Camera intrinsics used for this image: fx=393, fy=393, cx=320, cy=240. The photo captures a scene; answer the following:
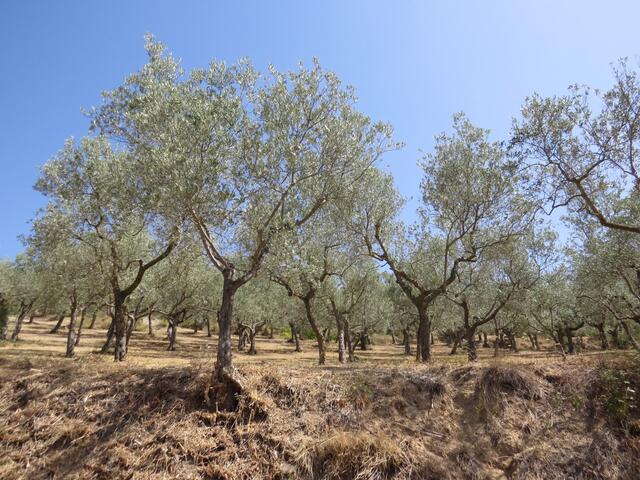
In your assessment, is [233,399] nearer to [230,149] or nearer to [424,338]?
[230,149]

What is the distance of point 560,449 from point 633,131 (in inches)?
469

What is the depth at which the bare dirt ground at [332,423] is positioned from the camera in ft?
33.4

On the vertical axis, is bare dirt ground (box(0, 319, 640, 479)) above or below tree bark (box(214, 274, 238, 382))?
below

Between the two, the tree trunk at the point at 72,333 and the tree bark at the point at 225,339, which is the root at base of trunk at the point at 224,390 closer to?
the tree bark at the point at 225,339

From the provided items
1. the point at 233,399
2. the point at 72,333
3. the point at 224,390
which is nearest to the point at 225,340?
the point at 224,390

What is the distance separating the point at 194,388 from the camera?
41.1 ft

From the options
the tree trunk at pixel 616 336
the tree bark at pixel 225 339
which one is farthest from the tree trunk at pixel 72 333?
the tree trunk at pixel 616 336

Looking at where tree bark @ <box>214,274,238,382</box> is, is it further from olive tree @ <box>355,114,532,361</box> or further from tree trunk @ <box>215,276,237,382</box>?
olive tree @ <box>355,114,532,361</box>

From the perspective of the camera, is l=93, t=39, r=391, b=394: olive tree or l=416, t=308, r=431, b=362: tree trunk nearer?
l=93, t=39, r=391, b=394: olive tree

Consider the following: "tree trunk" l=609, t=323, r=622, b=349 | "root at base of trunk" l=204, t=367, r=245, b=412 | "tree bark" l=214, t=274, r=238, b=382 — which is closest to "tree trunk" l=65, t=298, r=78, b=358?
"tree bark" l=214, t=274, r=238, b=382

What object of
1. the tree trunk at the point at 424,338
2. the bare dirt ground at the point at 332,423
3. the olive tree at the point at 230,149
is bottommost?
the bare dirt ground at the point at 332,423

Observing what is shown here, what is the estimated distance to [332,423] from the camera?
11.6 m

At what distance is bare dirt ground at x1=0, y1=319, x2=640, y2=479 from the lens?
10195 mm

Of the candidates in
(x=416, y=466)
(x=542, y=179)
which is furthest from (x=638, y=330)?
(x=416, y=466)
